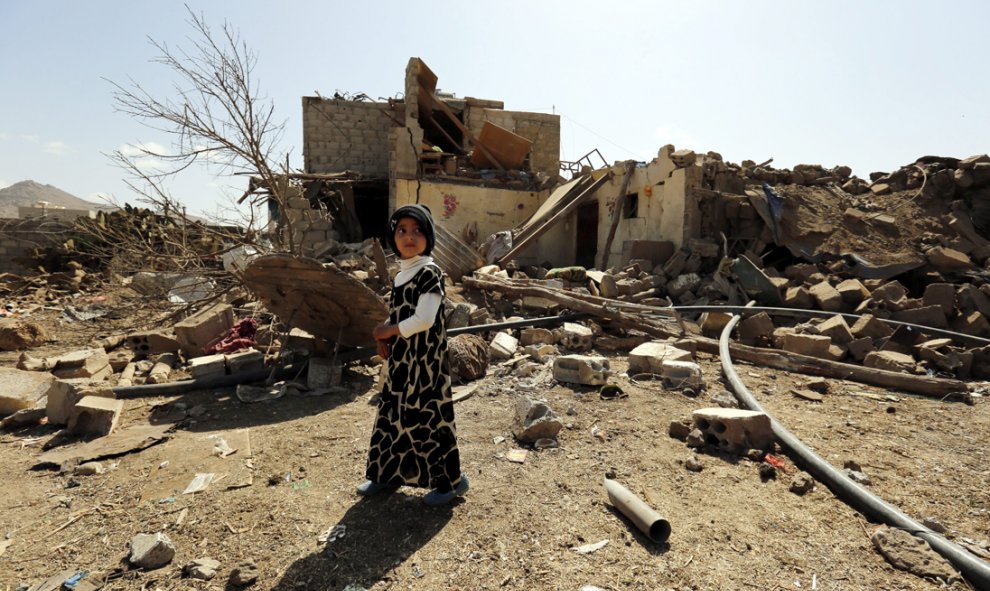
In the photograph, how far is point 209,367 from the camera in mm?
5355

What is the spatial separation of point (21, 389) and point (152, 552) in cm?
361

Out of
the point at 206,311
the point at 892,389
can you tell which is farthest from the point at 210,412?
the point at 892,389

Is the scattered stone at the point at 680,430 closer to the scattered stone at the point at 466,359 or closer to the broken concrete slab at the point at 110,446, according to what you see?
the scattered stone at the point at 466,359

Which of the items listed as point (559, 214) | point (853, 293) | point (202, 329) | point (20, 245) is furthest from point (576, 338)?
point (20, 245)

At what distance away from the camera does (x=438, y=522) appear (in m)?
2.79

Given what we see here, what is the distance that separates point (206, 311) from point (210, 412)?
268 cm

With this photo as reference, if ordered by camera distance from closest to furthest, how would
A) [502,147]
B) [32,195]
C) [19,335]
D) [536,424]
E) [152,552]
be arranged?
[152,552] → [536,424] → [19,335] → [502,147] → [32,195]

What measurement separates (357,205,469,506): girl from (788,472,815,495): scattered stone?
85.1 inches

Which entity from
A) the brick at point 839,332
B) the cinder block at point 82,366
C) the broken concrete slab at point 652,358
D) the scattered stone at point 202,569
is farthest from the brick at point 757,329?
the cinder block at point 82,366

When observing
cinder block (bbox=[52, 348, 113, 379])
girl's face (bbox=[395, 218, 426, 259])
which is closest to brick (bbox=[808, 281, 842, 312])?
girl's face (bbox=[395, 218, 426, 259])

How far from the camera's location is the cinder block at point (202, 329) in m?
6.40

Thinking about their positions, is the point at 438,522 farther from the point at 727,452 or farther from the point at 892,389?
the point at 892,389

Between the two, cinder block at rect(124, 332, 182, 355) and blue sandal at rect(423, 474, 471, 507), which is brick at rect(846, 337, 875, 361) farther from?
cinder block at rect(124, 332, 182, 355)

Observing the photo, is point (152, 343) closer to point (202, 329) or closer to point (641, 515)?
point (202, 329)
